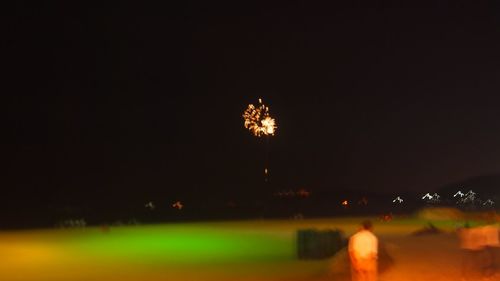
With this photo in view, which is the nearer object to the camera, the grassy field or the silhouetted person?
A: the silhouetted person

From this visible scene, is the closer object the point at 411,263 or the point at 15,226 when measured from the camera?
the point at 411,263

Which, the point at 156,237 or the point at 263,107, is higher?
the point at 263,107

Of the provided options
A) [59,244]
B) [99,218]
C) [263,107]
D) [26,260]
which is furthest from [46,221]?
[26,260]

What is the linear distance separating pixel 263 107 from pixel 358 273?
1822 inches

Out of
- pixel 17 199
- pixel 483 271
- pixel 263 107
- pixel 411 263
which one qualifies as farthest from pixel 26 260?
pixel 17 199


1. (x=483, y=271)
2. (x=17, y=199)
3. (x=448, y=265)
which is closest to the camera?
(x=483, y=271)

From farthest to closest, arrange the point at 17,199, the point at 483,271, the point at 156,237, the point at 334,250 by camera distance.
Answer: the point at 17,199
the point at 156,237
the point at 334,250
the point at 483,271

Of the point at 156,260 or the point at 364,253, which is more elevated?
the point at 364,253

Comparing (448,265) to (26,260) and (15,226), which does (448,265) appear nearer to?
(26,260)

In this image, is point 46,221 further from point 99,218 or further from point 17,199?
point 17,199

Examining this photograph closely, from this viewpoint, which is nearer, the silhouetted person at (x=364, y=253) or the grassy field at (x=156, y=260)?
the silhouetted person at (x=364, y=253)

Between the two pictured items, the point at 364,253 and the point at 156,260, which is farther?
the point at 156,260

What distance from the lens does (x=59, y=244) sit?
40.1 metres

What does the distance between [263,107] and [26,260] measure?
3276 centimetres
